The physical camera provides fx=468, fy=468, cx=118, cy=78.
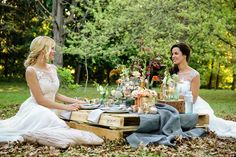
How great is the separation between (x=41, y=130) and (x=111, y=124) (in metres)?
0.95

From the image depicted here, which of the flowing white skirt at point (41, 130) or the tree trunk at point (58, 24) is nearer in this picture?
the flowing white skirt at point (41, 130)

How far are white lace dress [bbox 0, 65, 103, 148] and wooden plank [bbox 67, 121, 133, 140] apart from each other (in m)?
0.22

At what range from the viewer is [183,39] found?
16.2 metres

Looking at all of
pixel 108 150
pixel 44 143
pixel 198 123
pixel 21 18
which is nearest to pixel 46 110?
pixel 44 143

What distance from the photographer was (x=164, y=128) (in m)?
6.58

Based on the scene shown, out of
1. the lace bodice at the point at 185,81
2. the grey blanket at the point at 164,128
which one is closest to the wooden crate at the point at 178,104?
the grey blanket at the point at 164,128

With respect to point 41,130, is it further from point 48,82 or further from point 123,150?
point 123,150

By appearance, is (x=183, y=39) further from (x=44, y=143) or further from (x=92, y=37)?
(x=44, y=143)

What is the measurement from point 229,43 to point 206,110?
9195 millimetres

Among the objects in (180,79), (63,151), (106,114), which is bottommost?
(63,151)

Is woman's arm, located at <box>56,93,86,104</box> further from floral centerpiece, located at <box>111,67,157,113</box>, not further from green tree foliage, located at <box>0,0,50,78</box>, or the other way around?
green tree foliage, located at <box>0,0,50,78</box>

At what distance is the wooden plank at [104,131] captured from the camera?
640 cm

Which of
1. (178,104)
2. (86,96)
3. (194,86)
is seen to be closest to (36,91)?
(178,104)

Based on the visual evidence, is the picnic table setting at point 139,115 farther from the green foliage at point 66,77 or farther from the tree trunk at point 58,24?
the tree trunk at point 58,24
